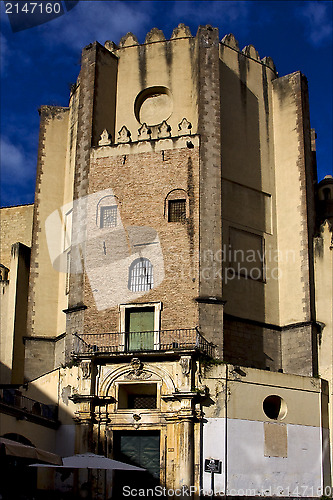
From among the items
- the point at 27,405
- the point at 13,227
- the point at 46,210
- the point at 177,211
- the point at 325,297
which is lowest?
the point at 27,405

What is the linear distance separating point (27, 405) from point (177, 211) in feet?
34.5

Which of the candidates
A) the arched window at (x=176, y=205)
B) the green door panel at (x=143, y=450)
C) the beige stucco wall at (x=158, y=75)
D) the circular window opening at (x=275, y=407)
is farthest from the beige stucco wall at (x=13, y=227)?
the circular window opening at (x=275, y=407)

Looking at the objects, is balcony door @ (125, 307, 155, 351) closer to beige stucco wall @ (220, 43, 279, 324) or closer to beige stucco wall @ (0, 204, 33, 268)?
beige stucco wall @ (220, 43, 279, 324)

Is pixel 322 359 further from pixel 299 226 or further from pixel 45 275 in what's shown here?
pixel 45 275

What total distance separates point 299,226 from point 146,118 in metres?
9.44

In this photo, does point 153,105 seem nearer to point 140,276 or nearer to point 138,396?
point 140,276

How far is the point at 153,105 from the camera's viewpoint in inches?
1447

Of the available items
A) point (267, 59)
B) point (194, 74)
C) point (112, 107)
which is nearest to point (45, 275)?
point (112, 107)

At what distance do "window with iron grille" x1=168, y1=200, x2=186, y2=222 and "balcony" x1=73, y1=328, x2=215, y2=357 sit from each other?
202 inches

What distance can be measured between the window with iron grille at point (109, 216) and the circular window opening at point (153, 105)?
5576 mm

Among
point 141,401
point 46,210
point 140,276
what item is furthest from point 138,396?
point 46,210

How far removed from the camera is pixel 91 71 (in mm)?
35625

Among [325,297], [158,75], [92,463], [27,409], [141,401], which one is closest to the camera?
[92,463]

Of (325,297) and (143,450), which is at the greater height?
(325,297)
